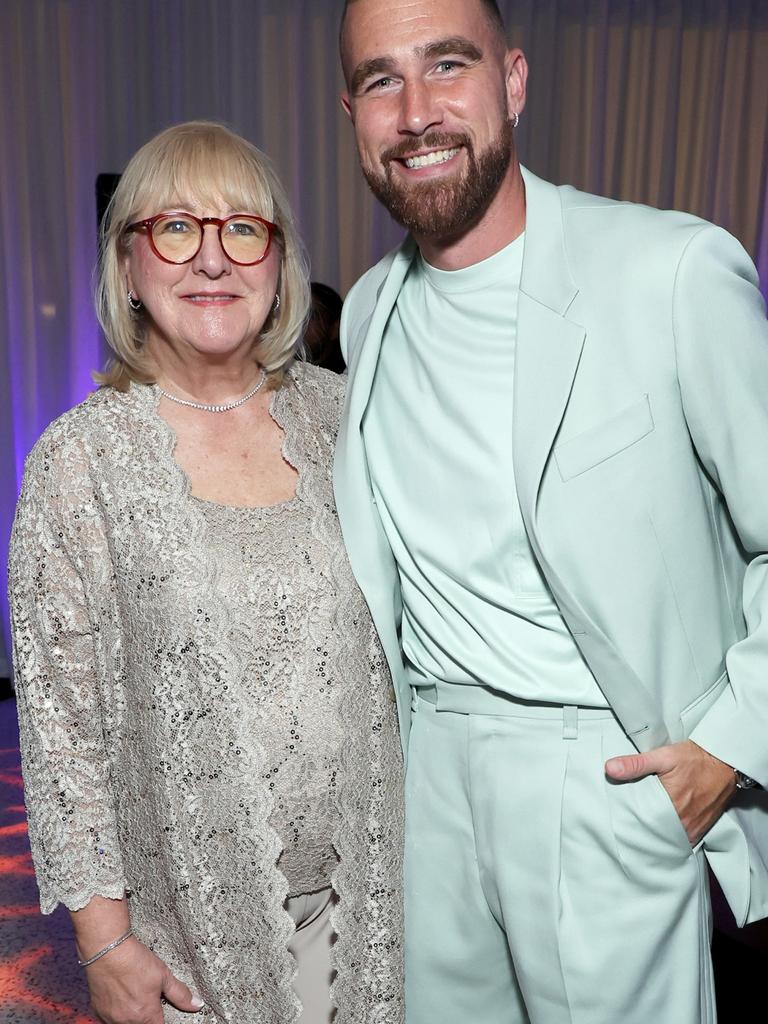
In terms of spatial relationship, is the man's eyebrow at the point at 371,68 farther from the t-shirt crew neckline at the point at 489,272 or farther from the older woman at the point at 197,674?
the t-shirt crew neckline at the point at 489,272

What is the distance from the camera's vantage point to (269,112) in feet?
20.4

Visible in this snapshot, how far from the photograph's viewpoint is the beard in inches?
70.5

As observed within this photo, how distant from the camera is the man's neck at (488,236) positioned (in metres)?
1.83

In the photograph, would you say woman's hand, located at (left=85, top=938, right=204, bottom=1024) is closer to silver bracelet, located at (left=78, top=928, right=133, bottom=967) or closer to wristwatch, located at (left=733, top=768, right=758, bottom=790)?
silver bracelet, located at (left=78, top=928, right=133, bottom=967)

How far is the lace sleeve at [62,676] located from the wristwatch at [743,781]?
0.96m

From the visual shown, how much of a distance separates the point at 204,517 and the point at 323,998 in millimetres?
832

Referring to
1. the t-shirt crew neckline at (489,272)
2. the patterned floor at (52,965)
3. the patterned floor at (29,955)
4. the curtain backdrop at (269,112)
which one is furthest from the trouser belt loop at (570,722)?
the curtain backdrop at (269,112)

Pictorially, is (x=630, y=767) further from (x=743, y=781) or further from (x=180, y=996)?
(x=180, y=996)

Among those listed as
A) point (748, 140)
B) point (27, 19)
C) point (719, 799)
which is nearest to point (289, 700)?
point (719, 799)

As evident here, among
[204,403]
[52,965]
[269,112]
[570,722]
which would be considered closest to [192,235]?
[204,403]

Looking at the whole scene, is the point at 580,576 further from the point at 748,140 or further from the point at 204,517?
the point at 748,140

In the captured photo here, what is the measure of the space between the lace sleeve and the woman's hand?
103mm

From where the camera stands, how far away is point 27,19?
589cm

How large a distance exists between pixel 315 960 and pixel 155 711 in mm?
531
